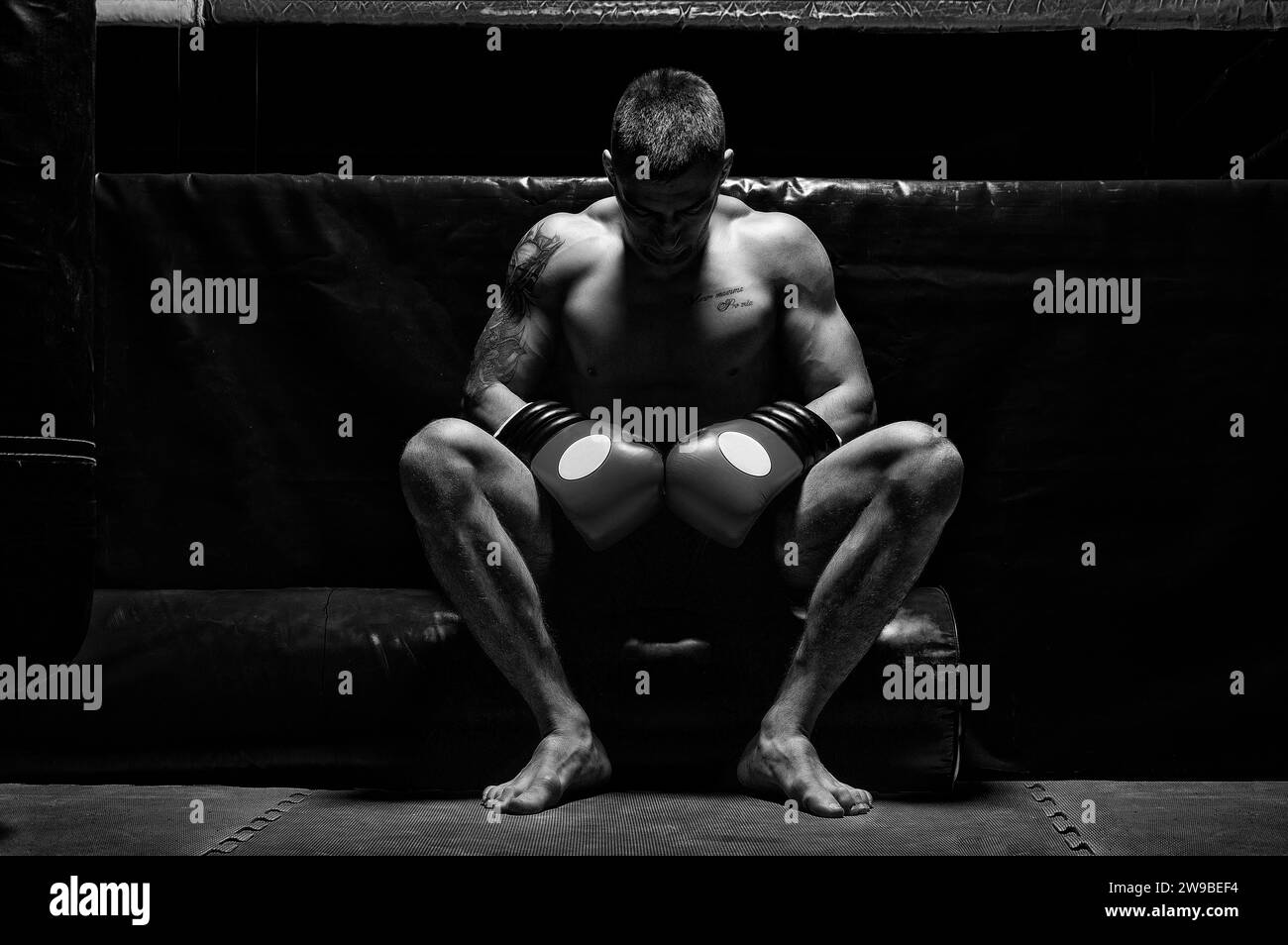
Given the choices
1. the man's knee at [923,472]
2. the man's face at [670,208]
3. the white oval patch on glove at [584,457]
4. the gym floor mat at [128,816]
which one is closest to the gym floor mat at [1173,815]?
the man's knee at [923,472]

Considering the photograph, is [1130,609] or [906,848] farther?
[1130,609]

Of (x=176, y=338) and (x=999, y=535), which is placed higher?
(x=176, y=338)

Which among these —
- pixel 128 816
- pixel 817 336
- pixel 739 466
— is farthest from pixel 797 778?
pixel 128 816

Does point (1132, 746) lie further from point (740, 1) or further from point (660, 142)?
point (740, 1)

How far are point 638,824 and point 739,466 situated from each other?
634mm

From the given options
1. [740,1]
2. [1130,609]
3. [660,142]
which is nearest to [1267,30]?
[740,1]

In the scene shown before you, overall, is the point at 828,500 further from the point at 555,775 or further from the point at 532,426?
the point at 555,775

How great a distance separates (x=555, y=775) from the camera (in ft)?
6.82

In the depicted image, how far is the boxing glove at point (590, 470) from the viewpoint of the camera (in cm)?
211

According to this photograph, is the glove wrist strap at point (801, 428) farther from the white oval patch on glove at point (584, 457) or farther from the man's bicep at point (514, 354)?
the man's bicep at point (514, 354)

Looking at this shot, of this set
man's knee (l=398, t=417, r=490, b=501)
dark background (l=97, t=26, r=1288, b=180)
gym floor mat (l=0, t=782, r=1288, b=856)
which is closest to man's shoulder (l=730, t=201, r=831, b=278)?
man's knee (l=398, t=417, r=490, b=501)

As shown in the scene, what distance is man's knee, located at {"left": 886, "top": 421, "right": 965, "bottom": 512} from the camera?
213 centimetres

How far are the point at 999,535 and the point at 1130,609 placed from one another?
327 millimetres
